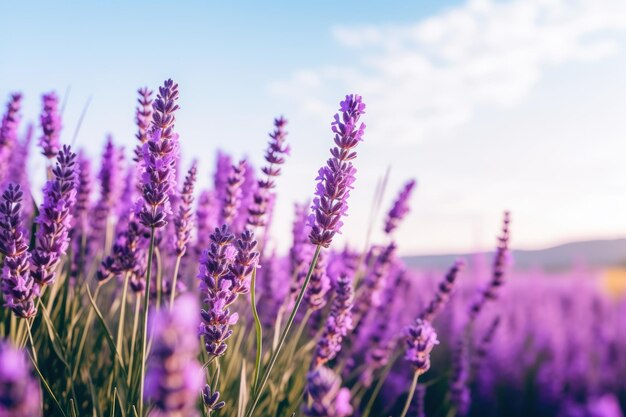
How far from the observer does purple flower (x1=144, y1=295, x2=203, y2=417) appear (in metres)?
0.72

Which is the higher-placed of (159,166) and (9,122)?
(9,122)

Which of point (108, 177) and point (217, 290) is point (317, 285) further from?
point (108, 177)

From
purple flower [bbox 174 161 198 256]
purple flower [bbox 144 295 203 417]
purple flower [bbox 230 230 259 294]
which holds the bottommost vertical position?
purple flower [bbox 144 295 203 417]

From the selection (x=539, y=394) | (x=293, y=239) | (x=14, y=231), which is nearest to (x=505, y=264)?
(x=293, y=239)

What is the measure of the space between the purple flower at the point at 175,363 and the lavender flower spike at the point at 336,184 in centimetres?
98

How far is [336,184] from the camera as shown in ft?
5.72

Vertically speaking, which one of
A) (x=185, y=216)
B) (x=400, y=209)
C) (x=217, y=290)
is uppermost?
(x=400, y=209)

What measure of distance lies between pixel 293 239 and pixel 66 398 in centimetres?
140

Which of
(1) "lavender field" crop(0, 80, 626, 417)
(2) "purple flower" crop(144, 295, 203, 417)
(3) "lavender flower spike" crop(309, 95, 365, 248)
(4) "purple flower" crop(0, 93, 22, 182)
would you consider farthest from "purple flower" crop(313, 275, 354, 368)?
(4) "purple flower" crop(0, 93, 22, 182)

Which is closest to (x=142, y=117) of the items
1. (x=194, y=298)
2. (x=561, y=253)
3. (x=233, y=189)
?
(x=233, y=189)

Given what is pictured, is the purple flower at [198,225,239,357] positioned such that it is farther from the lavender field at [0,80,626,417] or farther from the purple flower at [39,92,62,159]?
the purple flower at [39,92,62,159]

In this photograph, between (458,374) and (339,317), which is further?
(458,374)

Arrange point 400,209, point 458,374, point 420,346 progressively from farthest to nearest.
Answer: point 458,374, point 400,209, point 420,346

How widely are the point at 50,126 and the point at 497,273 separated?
2464 mm
